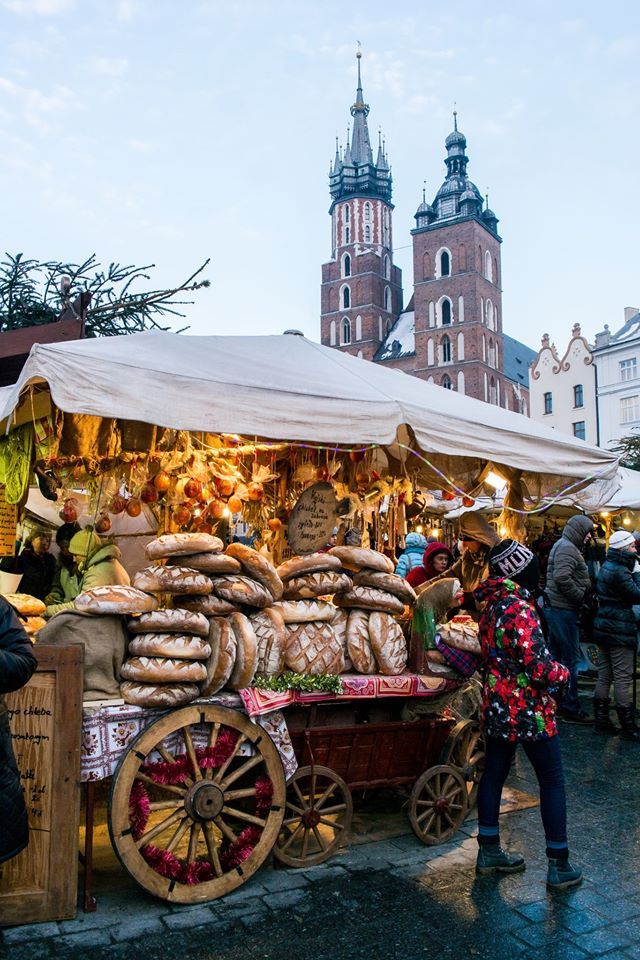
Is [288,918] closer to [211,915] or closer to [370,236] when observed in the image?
[211,915]

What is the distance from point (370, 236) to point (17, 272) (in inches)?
2548

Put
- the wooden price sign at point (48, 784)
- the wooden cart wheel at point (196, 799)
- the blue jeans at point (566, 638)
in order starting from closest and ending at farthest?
the wooden price sign at point (48, 784) < the wooden cart wheel at point (196, 799) < the blue jeans at point (566, 638)

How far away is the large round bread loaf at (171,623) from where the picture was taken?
3.45 meters

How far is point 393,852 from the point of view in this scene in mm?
3975

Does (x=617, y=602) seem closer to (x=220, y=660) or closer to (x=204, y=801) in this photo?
A: (x=220, y=660)

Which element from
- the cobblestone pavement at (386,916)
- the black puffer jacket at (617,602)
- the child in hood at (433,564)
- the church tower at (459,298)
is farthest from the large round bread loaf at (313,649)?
the church tower at (459,298)

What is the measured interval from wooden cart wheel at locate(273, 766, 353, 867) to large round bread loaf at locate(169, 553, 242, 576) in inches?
43.1

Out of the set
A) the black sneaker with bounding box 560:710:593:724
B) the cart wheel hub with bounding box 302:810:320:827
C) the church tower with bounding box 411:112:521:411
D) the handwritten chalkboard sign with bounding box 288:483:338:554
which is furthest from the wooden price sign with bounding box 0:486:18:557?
the church tower with bounding box 411:112:521:411

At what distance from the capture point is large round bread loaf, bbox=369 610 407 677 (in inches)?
161

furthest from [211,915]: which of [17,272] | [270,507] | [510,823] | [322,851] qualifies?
[17,272]

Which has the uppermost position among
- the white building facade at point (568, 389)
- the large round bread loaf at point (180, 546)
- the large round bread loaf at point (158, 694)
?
the white building facade at point (568, 389)

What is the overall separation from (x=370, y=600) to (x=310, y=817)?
1.15 meters

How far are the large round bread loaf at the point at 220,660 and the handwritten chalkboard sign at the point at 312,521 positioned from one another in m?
2.13

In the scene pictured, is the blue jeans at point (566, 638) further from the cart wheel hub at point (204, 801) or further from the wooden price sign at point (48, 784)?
the wooden price sign at point (48, 784)
